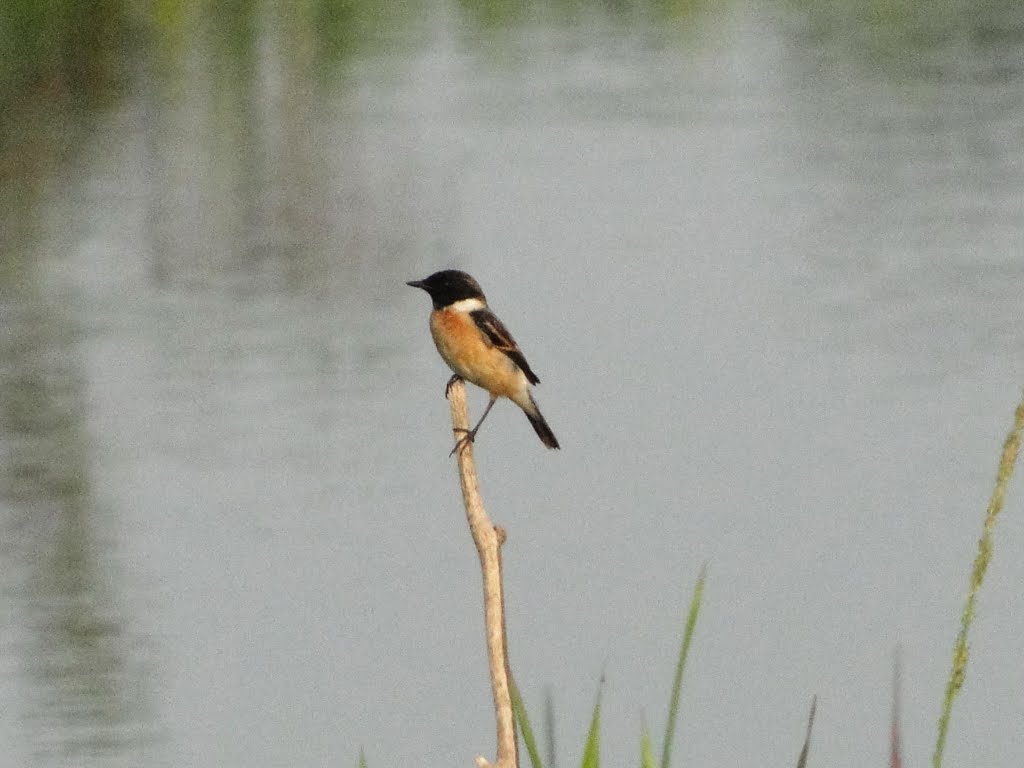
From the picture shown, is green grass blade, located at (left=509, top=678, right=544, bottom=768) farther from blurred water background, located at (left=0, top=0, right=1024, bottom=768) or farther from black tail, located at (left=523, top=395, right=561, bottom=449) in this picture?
blurred water background, located at (left=0, top=0, right=1024, bottom=768)

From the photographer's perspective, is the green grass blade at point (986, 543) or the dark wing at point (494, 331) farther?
the dark wing at point (494, 331)

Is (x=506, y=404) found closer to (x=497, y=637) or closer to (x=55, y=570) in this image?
(x=55, y=570)

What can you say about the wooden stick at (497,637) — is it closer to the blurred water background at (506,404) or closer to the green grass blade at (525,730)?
the green grass blade at (525,730)

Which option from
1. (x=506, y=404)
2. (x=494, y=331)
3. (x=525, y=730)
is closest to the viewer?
(x=525, y=730)

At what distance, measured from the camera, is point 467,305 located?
16.9 feet

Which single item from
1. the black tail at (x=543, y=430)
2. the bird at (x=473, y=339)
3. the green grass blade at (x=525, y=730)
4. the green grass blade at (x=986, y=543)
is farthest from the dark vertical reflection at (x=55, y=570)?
the green grass blade at (x=986, y=543)

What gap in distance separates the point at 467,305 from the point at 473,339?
0.09 meters

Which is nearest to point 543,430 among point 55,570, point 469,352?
point 469,352

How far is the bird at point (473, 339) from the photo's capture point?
511cm

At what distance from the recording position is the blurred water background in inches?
265

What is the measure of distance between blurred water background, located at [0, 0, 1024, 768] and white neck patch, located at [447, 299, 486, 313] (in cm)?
80

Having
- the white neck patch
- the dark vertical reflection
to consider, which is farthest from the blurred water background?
the white neck patch

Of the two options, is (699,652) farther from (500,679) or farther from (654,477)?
(500,679)

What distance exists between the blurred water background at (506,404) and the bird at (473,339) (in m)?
0.64
